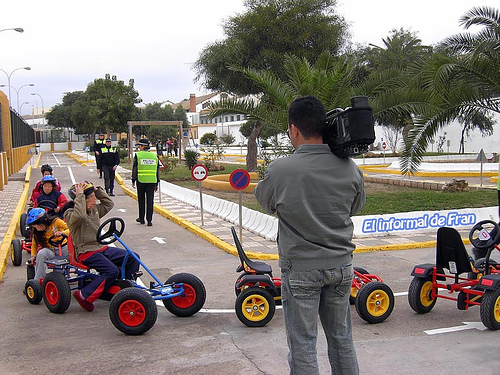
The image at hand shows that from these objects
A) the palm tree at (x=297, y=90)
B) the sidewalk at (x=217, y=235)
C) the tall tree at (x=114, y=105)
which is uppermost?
the tall tree at (x=114, y=105)

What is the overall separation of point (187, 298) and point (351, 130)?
362 centimetres

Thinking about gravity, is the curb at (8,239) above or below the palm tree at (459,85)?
below

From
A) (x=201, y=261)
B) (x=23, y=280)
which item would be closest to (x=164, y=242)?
(x=201, y=261)

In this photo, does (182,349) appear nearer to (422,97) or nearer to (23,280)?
(23,280)

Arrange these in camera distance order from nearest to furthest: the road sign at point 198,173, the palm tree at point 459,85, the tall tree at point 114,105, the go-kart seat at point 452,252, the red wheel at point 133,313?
the red wheel at point 133,313, the go-kart seat at point 452,252, the road sign at point 198,173, the palm tree at point 459,85, the tall tree at point 114,105

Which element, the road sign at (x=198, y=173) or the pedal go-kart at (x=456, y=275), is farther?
the road sign at (x=198, y=173)

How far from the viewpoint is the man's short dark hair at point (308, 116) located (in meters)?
3.10

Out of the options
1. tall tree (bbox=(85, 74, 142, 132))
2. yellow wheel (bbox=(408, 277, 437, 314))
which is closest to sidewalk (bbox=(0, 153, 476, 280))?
yellow wheel (bbox=(408, 277, 437, 314))

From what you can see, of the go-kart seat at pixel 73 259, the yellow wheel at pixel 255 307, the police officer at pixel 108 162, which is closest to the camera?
the yellow wheel at pixel 255 307

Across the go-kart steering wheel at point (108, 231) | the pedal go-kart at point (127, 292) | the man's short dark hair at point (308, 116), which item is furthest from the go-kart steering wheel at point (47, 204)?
the man's short dark hair at point (308, 116)

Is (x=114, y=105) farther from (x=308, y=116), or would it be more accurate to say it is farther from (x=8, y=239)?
(x=308, y=116)

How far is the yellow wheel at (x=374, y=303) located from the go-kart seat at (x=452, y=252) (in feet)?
2.40

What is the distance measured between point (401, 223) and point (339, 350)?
8.01m

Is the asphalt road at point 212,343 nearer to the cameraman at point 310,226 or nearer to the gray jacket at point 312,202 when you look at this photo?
the cameraman at point 310,226
